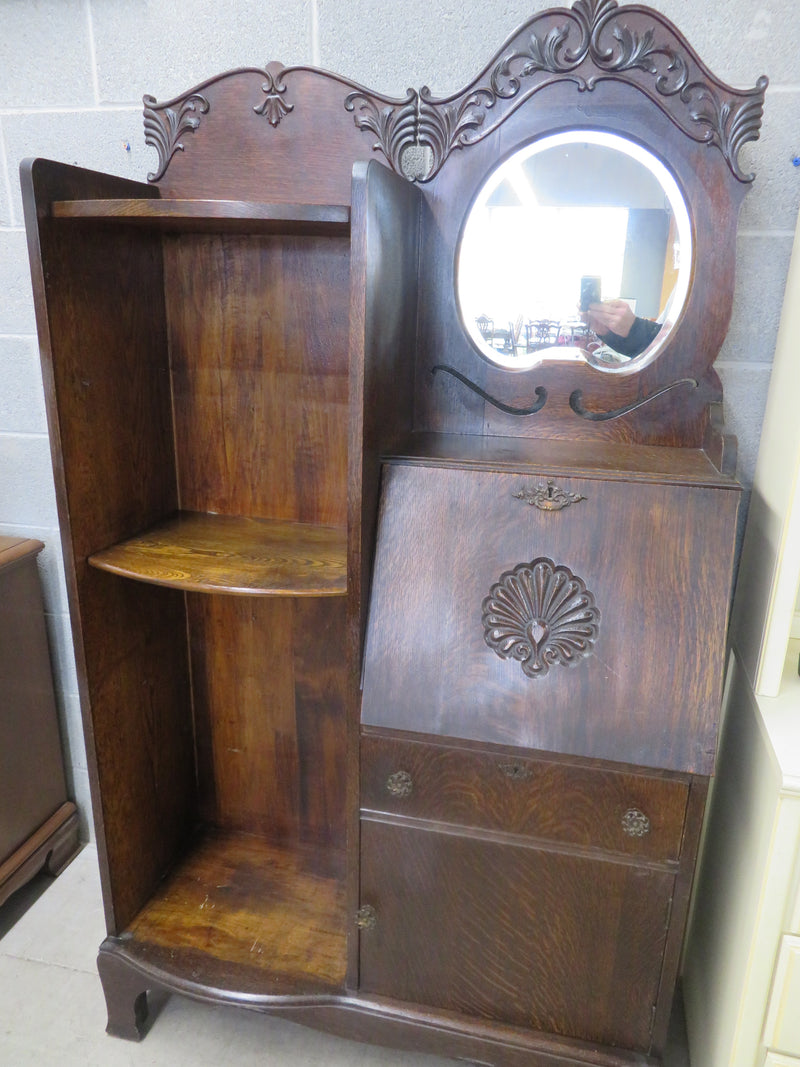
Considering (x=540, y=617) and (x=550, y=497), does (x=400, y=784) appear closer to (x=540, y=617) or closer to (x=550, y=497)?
(x=540, y=617)

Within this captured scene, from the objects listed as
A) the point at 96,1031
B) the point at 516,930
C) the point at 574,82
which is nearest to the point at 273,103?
the point at 574,82

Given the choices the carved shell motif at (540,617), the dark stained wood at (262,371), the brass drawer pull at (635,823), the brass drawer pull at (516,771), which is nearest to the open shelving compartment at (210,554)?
the dark stained wood at (262,371)

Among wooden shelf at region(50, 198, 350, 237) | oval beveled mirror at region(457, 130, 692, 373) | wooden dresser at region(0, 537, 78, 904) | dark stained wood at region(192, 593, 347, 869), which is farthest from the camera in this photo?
wooden dresser at region(0, 537, 78, 904)

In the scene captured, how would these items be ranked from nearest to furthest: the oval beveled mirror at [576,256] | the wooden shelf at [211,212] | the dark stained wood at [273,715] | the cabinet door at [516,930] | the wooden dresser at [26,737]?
the wooden shelf at [211,212], the cabinet door at [516,930], the oval beveled mirror at [576,256], the dark stained wood at [273,715], the wooden dresser at [26,737]

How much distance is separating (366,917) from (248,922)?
14.0 inches

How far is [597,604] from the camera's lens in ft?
3.55

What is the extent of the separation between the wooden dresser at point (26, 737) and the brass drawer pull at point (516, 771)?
1183 millimetres

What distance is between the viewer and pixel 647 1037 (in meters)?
1.18

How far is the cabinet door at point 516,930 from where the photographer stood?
1130 mm

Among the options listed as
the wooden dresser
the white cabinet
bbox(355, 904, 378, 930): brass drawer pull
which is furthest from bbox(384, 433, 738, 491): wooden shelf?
the wooden dresser

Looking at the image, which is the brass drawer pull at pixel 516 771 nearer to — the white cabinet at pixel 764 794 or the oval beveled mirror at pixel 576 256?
the white cabinet at pixel 764 794

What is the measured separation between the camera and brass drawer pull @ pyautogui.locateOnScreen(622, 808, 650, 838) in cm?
108

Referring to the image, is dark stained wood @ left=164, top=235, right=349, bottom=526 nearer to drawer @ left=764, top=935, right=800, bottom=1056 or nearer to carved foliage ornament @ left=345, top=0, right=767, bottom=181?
carved foliage ornament @ left=345, top=0, right=767, bottom=181

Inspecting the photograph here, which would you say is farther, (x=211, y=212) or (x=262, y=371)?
(x=262, y=371)
